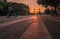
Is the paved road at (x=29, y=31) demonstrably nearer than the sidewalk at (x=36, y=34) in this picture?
No

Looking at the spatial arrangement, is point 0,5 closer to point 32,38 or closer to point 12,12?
point 12,12

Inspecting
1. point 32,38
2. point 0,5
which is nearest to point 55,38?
point 32,38

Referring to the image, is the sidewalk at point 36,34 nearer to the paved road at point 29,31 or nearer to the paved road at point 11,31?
the paved road at point 29,31

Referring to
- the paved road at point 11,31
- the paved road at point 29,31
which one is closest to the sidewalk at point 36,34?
the paved road at point 29,31

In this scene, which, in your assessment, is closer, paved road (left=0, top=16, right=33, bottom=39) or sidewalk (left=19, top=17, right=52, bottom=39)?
sidewalk (left=19, top=17, right=52, bottom=39)

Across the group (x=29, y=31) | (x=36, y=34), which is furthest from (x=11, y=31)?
(x=36, y=34)

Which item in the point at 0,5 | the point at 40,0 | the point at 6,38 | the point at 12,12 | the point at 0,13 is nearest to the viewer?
the point at 6,38

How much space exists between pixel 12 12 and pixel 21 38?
40556 mm

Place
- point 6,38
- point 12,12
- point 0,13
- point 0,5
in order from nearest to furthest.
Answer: point 6,38 → point 12,12 → point 0,5 → point 0,13

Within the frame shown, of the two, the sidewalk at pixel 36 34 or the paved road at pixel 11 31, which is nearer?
the sidewalk at pixel 36 34

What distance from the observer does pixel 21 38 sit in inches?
423

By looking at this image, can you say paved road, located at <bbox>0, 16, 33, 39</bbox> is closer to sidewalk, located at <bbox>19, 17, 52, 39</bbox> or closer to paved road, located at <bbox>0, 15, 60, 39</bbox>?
paved road, located at <bbox>0, 15, 60, 39</bbox>

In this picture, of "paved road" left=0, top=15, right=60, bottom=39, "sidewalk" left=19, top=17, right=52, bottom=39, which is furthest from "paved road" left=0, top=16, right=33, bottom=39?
"sidewalk" left=19, top=17, right=52, bottom=39

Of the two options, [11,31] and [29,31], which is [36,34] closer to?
[29,31]
